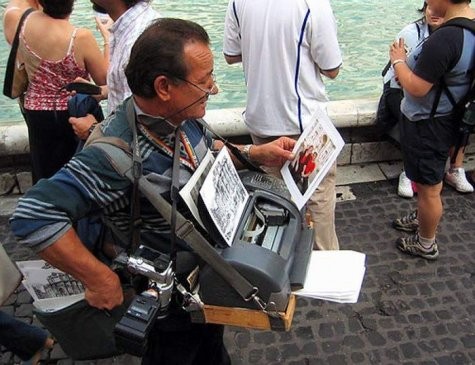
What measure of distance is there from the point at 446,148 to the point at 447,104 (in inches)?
12.0

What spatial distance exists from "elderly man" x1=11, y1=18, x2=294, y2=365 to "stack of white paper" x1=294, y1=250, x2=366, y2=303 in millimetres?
482

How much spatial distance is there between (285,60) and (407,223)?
1802mm

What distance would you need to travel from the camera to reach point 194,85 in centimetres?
183

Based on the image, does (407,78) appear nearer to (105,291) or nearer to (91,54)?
(91,54)

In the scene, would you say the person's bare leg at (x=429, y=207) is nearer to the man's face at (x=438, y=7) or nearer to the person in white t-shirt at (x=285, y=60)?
the person in white t-shirt at (x=285, y=60)

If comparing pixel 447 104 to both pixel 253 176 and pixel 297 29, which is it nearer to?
pixel 297 29

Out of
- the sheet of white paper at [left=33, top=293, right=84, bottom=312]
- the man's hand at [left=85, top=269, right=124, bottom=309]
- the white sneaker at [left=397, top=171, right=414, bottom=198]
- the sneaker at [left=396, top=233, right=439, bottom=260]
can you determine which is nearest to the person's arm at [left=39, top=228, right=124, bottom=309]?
the man's hand at [left=85, top=269, right=124, bottom=309]

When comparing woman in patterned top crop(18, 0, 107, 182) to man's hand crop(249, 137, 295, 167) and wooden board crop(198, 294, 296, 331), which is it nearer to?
man's hand crop(249, 137, 295, 167)

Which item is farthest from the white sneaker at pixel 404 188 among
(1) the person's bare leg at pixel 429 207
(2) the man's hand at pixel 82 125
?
(2) the man's hand at pixel 82 125

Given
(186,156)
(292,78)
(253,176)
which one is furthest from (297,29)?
(186,156)

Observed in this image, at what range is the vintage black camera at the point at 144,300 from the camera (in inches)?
64.7

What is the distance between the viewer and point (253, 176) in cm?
225

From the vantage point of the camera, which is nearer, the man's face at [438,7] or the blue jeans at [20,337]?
the blue jeans at [20,337]

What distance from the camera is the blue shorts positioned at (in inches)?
134
